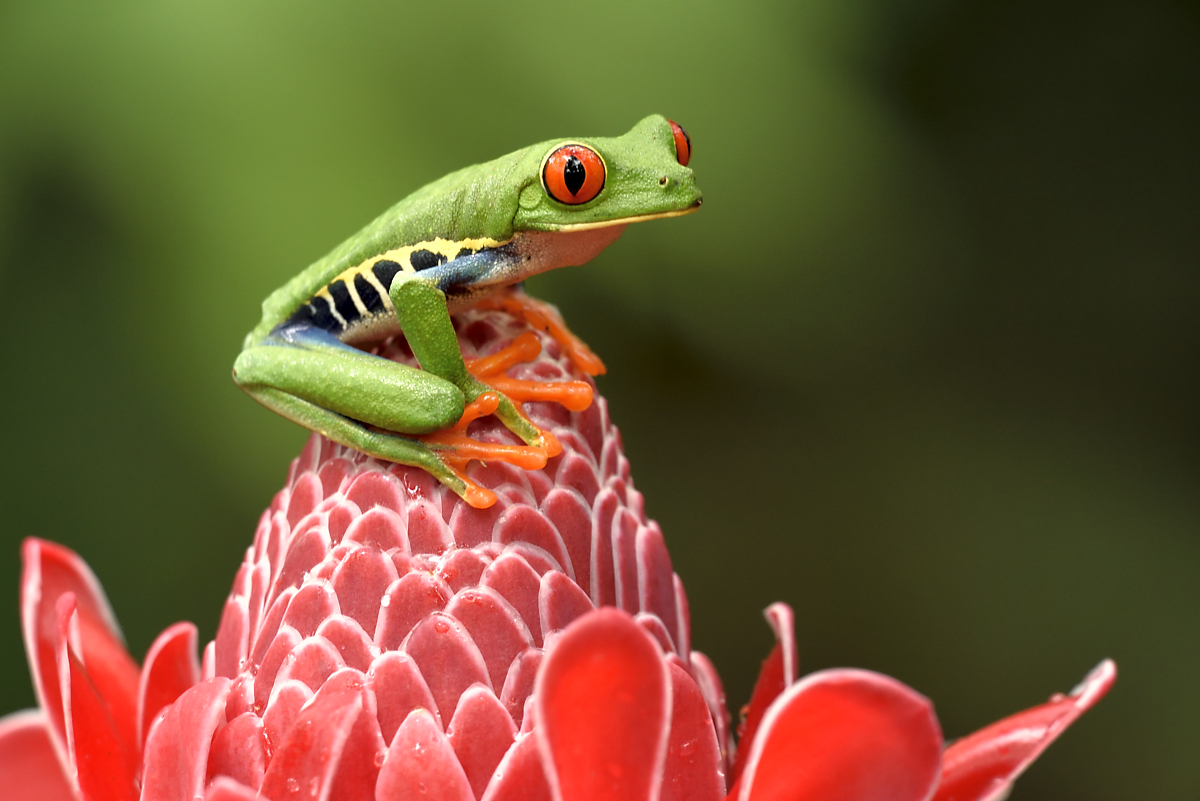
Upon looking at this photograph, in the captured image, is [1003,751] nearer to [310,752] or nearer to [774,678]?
[774,678]

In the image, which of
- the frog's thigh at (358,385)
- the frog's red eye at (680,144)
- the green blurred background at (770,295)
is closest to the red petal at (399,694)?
the frog's thigh at (358,385)

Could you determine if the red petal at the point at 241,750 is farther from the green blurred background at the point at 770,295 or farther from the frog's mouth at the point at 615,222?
the green blurred background at the point at 770,295

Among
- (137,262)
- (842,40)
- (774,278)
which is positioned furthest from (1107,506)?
(137,262)

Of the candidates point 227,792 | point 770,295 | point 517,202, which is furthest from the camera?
point 770,295

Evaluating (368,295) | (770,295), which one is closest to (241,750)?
(368,295)

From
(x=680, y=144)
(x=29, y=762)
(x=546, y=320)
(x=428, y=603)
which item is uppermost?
(x=680, y=144)

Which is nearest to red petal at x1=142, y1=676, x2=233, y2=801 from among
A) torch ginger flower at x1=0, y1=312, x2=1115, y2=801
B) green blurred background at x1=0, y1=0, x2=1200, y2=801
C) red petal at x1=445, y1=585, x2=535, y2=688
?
torch ginger flower at x1=0, y1=312, x2=1115, y2=801

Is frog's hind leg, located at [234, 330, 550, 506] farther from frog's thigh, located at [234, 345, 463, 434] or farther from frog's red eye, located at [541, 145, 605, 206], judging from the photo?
frog's red eye, located at [541, 145, 605, 206]

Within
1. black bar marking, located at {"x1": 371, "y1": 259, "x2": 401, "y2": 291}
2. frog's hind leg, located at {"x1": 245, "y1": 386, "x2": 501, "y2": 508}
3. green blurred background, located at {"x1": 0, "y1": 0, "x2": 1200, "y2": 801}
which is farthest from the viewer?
green blurred background, located at {"x1": 0, "y1": 0, "x2": 1200, "y2": 801}
